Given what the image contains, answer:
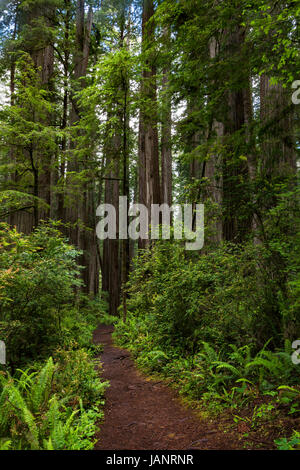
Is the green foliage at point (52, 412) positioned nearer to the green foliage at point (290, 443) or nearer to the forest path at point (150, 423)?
the forest path at point (150, 423)

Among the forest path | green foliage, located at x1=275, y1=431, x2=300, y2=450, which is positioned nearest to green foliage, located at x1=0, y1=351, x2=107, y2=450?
the forest path

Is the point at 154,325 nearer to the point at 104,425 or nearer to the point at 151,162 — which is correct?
the point at 104,425

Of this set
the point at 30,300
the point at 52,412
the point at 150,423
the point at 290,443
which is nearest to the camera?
the point at 290,443

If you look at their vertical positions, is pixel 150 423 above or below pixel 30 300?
below

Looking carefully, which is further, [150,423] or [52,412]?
[150,423]

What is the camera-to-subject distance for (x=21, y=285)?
211 inches

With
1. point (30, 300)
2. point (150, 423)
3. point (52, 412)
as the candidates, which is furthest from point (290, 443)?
point (30, 300)

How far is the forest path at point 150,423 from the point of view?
313 centimetres

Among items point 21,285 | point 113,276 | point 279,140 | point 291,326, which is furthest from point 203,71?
point 113,276

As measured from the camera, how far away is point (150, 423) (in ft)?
12.1

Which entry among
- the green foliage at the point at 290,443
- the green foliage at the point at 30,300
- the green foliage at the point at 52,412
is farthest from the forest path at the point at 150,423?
the green foliage at the point at 30,300

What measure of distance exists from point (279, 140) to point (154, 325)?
5.03m

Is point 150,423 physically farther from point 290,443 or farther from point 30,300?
point 30,300

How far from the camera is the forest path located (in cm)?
313
